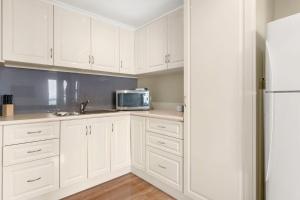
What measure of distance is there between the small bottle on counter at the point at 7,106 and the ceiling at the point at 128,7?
1334 millimetres

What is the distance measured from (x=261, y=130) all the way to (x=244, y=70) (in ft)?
1.74

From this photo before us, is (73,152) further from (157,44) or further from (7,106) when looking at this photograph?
(157,44)

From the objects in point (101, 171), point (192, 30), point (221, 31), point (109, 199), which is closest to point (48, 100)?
point (101, 171)

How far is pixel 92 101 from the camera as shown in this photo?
8.76 ft

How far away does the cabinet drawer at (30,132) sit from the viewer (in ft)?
5.02

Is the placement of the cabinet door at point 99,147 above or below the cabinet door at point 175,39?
below

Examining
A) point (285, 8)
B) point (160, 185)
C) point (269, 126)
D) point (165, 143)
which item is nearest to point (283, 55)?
point (269, 126)

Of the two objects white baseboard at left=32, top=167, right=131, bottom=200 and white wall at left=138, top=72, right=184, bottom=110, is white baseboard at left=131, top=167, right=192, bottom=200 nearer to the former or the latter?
white baseboard at left=32, top=167, right=131, bottom=200

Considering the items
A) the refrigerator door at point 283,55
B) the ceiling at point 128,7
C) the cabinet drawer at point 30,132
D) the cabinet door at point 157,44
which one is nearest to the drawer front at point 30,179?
the cabinet drawer at point 30,132

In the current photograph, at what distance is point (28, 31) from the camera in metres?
1.86

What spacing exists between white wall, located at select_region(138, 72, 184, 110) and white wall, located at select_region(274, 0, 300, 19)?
4.28 feet

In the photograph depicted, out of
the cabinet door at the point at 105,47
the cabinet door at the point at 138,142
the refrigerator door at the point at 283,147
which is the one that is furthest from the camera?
the cabinet door at the point at 105,47

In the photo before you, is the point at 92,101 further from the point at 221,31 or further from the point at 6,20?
the point at 221,31

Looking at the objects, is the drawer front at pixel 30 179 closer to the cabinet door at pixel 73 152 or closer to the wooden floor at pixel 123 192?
the cabinet door at pixel 73 152
